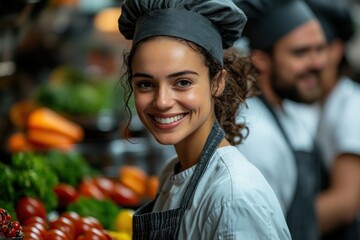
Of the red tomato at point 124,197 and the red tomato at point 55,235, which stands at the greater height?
the red tomato at point 55,235

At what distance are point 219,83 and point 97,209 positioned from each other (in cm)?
136

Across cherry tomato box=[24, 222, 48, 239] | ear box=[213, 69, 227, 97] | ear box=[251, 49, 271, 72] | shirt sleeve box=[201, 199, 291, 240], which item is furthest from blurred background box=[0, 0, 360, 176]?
shirt sleeve box=[201, 199, 291, 240]

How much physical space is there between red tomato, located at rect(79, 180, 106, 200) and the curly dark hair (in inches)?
51.3

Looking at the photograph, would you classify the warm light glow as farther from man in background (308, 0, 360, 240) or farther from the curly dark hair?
the curly dark hair

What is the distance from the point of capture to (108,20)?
8.39 meters

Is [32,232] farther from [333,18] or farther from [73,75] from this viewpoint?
[73,75]

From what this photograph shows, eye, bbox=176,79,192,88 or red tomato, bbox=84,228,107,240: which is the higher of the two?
eye, bbox=176,79,192,88

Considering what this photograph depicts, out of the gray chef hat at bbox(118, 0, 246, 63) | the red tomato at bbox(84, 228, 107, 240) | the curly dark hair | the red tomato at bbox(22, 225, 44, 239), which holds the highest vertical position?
the gray chef hat at bbox(118, 0, 246, 63)

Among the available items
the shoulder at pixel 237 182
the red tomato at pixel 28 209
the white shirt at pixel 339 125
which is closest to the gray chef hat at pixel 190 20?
the shoulder at pixel 237 182

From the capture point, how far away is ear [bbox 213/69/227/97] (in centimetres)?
299

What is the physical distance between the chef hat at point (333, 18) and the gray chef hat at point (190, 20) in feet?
10.9

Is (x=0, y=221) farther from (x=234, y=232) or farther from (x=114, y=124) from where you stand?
(x=114, y=124)

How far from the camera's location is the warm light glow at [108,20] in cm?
834

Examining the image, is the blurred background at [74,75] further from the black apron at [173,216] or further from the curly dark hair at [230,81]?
the black apron at [173,216]
